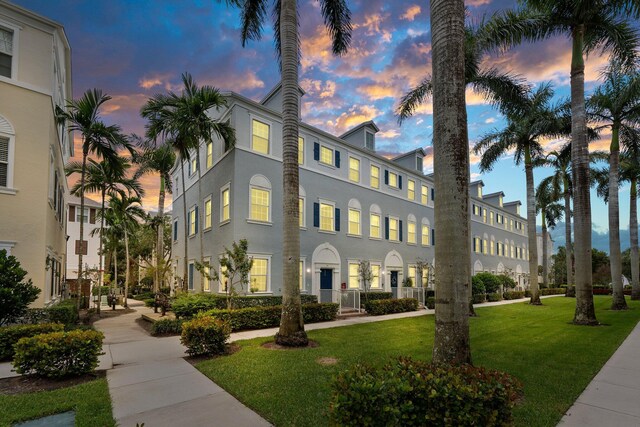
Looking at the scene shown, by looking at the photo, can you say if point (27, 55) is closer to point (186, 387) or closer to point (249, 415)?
point (186, 387)

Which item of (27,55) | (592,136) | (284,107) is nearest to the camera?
(284,107)

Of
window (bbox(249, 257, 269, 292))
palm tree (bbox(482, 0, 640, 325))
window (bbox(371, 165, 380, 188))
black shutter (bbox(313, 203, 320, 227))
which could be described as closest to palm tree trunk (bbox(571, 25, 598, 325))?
palm tree (bbox(482, 0, 640, 325))

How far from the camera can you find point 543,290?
37.0 meters

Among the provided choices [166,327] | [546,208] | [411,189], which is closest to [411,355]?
[166,327]

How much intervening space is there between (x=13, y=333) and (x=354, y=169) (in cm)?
1945

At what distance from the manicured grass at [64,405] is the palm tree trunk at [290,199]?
481 centimetres

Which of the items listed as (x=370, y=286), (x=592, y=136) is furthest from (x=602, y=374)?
(x=592, y=136)

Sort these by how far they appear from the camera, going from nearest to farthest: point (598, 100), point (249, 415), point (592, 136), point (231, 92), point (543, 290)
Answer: point (249, 415)
point (231, 92)
point (598, 100)
point (592, 136)
point (543, 290)

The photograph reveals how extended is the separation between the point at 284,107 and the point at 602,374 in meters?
10.6

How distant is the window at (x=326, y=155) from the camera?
2181 centimetres

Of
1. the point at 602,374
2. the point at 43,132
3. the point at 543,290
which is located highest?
the point at 43,132

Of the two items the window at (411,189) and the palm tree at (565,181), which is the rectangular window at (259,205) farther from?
the palm tree at (565,181)

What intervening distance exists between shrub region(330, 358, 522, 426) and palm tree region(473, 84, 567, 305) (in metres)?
21.4

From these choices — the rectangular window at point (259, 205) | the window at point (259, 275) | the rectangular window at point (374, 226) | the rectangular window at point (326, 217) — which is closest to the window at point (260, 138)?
the rectangular window at point (259, 205)
